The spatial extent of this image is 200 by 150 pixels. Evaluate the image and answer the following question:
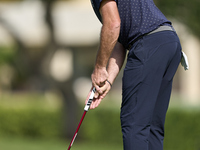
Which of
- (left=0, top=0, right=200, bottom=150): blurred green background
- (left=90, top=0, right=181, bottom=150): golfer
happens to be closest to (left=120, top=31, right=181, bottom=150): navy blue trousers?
(left=90, top=0, right=181, bottom=150): golfer

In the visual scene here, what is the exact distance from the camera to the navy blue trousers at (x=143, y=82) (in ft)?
12.1

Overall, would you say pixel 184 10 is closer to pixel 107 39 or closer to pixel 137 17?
pixel 137 17

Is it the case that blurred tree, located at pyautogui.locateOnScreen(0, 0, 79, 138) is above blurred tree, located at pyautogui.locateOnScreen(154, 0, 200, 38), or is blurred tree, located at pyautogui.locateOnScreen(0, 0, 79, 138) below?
below

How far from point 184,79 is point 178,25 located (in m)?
9.78

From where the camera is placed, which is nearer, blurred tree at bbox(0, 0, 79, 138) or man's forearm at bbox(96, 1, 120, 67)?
man's forearm at bbox(96, 1, 120, 67)

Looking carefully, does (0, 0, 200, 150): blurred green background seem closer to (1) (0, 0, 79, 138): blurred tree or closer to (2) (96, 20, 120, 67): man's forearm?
(1) (0, 0, 79, 138): blurred tree

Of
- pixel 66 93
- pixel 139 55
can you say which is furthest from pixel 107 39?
pixel 66 93

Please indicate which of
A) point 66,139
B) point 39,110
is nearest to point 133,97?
point 66,139

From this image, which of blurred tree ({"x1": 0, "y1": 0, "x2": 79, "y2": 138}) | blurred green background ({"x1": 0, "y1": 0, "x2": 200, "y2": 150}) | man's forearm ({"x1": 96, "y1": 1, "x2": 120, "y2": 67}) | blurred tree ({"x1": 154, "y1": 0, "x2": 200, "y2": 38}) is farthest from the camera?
blurred tree ({"x1": 0, "y1": 0, "x2": 79, "y2": 138})

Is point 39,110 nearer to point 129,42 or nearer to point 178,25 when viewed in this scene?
point 178,25

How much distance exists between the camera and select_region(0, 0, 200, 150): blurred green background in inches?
471

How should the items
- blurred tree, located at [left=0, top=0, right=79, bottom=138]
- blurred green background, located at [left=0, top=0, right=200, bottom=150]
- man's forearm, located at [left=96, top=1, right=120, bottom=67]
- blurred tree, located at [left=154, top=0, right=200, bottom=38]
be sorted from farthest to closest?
blurred tree, located at [left=0, top=0, right=79, bottom=138] → blurred green background, located at [left=0, top=0, right=200, bottom=150] → blurred tree, located at [left=154, top=0, right=200, bottom=38] → man's forearm, located at [left=96, top=1, right=120, bottom=67]

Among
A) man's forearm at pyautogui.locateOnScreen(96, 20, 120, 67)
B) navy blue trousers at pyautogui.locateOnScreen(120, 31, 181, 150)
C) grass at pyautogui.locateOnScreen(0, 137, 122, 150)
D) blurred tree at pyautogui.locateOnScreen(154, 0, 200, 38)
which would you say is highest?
man's forearm at pyautogui.locateOnScreen(96, 20, 120, 67)

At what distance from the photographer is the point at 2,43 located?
2122 cm
